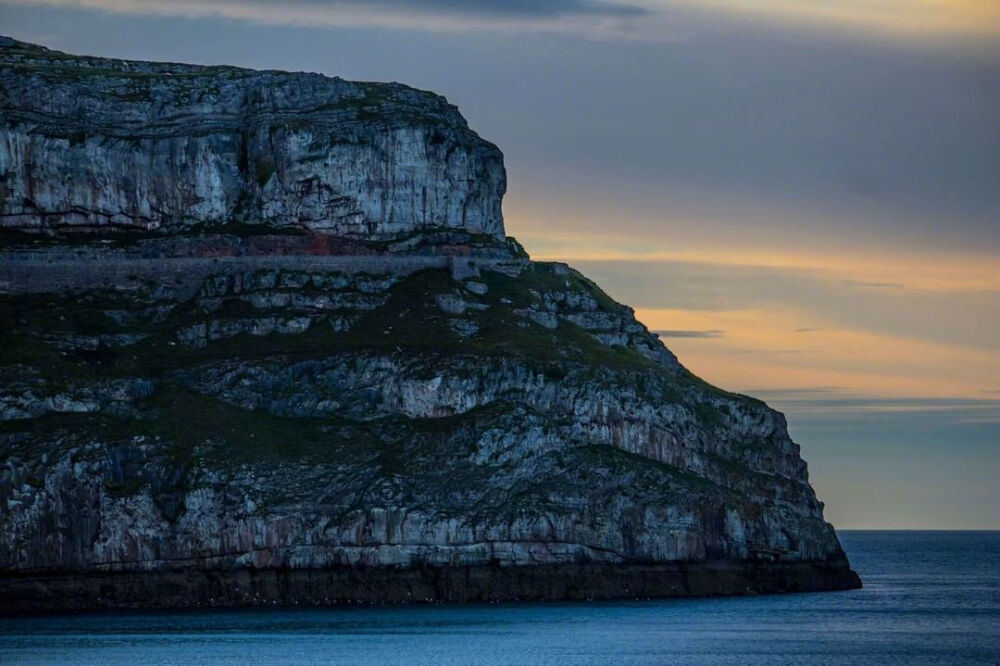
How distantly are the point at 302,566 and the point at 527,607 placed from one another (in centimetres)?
1743

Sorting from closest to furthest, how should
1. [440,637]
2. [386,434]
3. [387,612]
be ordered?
[440,637], [387,612], [386,434]

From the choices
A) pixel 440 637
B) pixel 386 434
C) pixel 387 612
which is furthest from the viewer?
pixel 386 434

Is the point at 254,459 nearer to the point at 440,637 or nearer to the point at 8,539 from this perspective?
the point at 8,539

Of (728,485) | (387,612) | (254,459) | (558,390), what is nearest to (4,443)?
(254,459)

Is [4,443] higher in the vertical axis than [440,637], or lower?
higher

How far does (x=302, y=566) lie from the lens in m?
183

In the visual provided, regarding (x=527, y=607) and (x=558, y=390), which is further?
(x=558, y=390)

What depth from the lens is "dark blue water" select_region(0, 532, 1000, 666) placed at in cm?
14712

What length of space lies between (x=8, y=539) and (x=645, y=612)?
1878 inches

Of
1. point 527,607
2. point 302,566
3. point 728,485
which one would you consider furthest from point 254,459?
point 728,485

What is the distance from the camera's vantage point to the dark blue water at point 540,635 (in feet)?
483

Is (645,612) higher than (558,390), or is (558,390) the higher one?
(558,390)

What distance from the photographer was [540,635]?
525ft

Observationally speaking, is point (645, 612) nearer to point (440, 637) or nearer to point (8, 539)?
point (440, 637)
